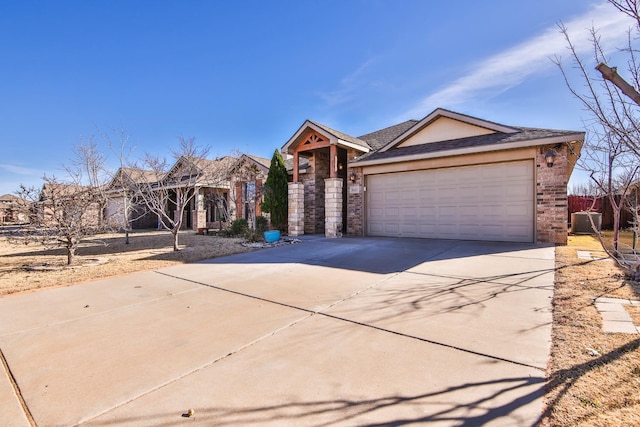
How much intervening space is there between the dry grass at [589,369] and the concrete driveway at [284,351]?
13cm

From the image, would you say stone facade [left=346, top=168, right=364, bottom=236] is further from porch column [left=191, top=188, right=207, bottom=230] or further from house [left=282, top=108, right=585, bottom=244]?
porch column [left=191, top=188, right=207, bottom=230]

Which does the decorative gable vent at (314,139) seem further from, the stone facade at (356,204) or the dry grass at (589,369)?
the dry grass at (589,369)

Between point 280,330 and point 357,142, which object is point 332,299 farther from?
point 357,142

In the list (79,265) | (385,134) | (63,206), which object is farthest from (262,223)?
(63,206)

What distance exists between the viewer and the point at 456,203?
10.5m

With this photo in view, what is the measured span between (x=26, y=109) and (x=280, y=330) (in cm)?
1677

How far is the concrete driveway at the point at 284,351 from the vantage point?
212 cm

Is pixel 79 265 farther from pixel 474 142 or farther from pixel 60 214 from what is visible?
pixel 474 142

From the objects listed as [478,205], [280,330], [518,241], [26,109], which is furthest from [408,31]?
[26,109]

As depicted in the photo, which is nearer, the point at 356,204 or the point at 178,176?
the point at 178,176

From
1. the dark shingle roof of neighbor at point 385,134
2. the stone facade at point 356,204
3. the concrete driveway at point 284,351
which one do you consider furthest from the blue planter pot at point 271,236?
the dark shingle roof of neighbor at point 385,134

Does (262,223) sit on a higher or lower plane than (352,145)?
lower

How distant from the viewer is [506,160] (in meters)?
9.63

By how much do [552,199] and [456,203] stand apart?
264 centimetres
